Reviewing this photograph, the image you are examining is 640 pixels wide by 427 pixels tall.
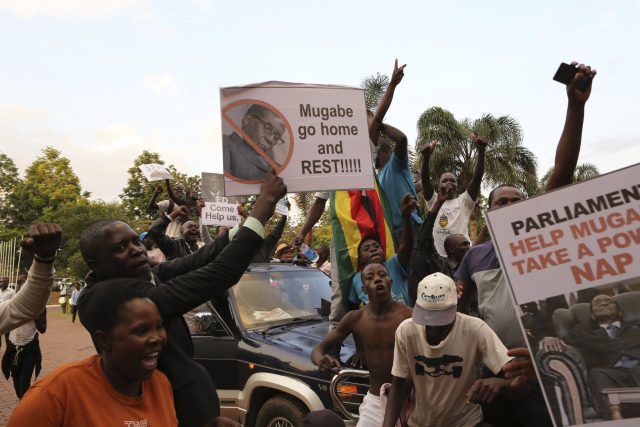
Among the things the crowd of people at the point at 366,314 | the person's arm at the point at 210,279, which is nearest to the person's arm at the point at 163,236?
the crowd of people at the point at 366,314

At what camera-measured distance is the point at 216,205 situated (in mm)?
10086

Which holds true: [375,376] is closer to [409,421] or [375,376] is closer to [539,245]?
[409,421]

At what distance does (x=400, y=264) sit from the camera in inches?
200

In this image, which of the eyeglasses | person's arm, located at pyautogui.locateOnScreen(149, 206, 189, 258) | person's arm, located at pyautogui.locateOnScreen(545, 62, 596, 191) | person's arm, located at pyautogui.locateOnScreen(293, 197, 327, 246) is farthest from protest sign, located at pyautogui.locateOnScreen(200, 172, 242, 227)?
person's arm, located at pyautogui.locateOnScreen(545, 62, 596, 191)

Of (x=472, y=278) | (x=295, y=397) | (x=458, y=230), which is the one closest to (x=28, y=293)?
(x=472, y=278)

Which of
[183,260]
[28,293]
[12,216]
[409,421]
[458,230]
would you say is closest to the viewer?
[28,293]

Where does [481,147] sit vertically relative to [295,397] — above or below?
above

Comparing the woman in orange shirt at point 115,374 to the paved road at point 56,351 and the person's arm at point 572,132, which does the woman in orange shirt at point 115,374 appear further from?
the paved road at point 56,351

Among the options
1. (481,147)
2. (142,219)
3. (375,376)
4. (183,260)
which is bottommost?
(375,376)

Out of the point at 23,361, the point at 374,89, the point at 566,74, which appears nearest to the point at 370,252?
the point at 566,74

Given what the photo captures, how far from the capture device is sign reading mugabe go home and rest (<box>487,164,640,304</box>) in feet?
6.98

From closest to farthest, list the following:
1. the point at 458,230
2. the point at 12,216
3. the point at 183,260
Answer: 1. the point at 183,260
2. the point at 458,230
3. the point at 12,216

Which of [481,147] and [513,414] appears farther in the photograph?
[481,147]

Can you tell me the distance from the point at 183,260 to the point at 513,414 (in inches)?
78.8
